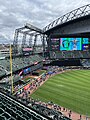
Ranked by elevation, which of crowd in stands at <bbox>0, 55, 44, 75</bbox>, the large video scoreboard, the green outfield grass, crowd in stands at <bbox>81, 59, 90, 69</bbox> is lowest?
the green outfield grass

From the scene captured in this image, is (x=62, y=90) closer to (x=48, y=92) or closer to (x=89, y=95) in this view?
(x=48, y=92)

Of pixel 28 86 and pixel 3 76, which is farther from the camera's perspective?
pixel 3 76

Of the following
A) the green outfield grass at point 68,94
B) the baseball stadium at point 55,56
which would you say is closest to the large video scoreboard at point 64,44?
the baseball stadium at point 55,56

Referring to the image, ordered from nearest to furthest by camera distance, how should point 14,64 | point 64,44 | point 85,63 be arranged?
point 14,64 → point 85,63 → point 64,44

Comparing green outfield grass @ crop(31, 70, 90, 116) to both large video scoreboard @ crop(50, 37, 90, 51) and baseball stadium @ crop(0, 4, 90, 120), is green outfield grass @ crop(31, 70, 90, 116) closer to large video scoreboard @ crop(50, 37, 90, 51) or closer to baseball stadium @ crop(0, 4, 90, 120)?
baseball stadium @ crop(0, 4, 90, 120)

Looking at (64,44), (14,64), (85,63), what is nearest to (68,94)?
(14,64)

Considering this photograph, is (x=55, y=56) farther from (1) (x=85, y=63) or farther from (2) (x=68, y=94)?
(2) (x=68, y=94)

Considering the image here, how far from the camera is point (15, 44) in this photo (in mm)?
72125

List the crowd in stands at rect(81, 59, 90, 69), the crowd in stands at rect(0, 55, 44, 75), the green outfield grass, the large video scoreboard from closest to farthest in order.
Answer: the green outfield grass < the crowd in stands at rect(0, 55, 44, 75) < the crowd in stands at rect(81, 59, 90, 69) < the large video scoreboard

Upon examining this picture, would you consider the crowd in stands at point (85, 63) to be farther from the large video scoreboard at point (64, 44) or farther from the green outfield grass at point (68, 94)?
the green outfield grass at point (68, 94)

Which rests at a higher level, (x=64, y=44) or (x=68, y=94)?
(x=64, y=44)

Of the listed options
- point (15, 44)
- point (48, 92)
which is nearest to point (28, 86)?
point (48, 92)

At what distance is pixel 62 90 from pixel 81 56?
129 ft

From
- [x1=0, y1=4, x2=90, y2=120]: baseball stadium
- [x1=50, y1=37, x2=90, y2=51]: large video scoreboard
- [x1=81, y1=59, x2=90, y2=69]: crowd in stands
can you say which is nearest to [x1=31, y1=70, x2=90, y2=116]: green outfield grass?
[x1=0, y1=4, x2=90, y2=120]: baseball stadium
